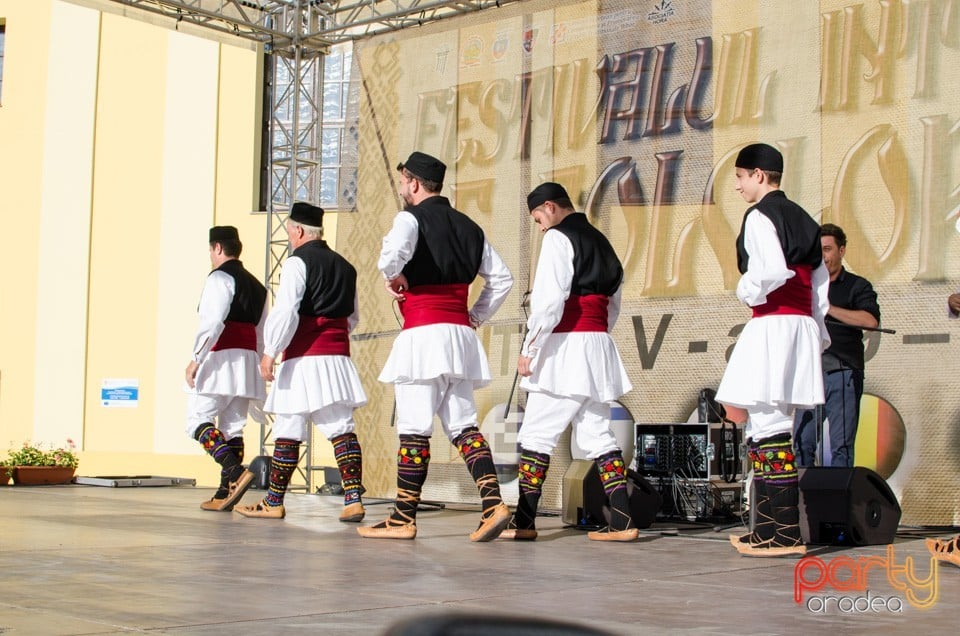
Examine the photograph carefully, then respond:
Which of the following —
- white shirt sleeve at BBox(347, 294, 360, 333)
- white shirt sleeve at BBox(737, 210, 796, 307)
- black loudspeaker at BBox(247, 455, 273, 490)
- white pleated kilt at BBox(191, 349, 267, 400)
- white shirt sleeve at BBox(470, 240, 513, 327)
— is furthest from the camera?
black loudspeaker at BBox(247, 455, 273, 490)

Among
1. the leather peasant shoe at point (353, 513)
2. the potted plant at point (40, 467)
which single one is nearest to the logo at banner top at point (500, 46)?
the leather peasant shoe at point (353, 513)

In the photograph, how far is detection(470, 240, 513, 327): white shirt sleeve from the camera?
5.11 meters

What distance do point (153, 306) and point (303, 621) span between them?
12974 millimetres

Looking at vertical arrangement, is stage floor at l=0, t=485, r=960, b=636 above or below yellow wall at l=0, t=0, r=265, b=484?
below

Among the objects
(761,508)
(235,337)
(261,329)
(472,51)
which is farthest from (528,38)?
(761,508)

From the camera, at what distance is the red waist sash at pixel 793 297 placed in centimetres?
429

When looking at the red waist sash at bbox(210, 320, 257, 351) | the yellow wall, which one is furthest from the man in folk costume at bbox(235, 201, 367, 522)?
the yellow wall

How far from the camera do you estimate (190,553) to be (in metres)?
4.07

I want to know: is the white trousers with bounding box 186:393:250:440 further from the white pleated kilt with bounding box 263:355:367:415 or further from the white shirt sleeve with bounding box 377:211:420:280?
the white shirt sleeve with bounding box 377:211:420:280

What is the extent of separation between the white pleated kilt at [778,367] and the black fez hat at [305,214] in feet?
7.65

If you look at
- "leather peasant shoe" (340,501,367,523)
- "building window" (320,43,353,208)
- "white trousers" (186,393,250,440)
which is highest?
"building window" (320,43,353,208)

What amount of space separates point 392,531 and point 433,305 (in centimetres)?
91

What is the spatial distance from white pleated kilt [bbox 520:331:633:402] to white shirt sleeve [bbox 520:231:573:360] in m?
0.13

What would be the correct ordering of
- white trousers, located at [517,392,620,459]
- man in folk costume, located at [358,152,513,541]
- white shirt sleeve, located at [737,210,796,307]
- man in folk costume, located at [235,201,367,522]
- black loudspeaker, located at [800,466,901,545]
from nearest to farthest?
white shirt sleeve, located at [737,210,796,307] < black loudspeaker, located at [800,466,901,545] < man in folk costume, located at [358,152,513,541] < white trousers, located at [517,392,620,459] < man in folk costume, located at [235,201,367,522]
